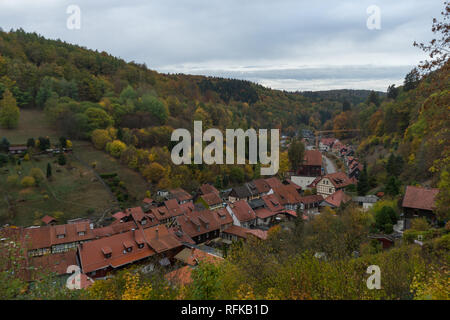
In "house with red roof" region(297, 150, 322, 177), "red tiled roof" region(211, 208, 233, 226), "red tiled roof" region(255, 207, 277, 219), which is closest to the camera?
"red tiled roof" region(211, 208, 233, 226)

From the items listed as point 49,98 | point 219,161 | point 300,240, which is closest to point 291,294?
point 300,240

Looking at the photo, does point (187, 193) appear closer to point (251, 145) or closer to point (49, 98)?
point (251, 145)

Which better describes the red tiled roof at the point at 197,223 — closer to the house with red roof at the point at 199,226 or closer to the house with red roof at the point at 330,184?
the house with red roof at the point at 199,226

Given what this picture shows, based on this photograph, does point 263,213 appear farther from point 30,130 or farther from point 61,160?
point 30,130

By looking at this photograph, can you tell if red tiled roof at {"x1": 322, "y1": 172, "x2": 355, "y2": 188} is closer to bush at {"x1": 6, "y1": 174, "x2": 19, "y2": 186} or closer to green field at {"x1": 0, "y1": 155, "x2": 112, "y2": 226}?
green field at {"x1": 0, "y1": 155, "x2": 112, "y2": 226}

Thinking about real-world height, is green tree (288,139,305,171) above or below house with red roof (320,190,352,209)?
above

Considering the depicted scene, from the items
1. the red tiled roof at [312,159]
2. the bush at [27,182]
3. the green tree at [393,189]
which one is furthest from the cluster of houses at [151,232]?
the red tiled roof at [312,159]

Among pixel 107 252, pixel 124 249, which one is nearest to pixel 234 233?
pixel 124 249

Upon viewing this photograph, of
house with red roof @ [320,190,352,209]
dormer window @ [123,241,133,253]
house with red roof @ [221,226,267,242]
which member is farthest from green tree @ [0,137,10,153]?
house with red roof @ [320,190,352,209]
